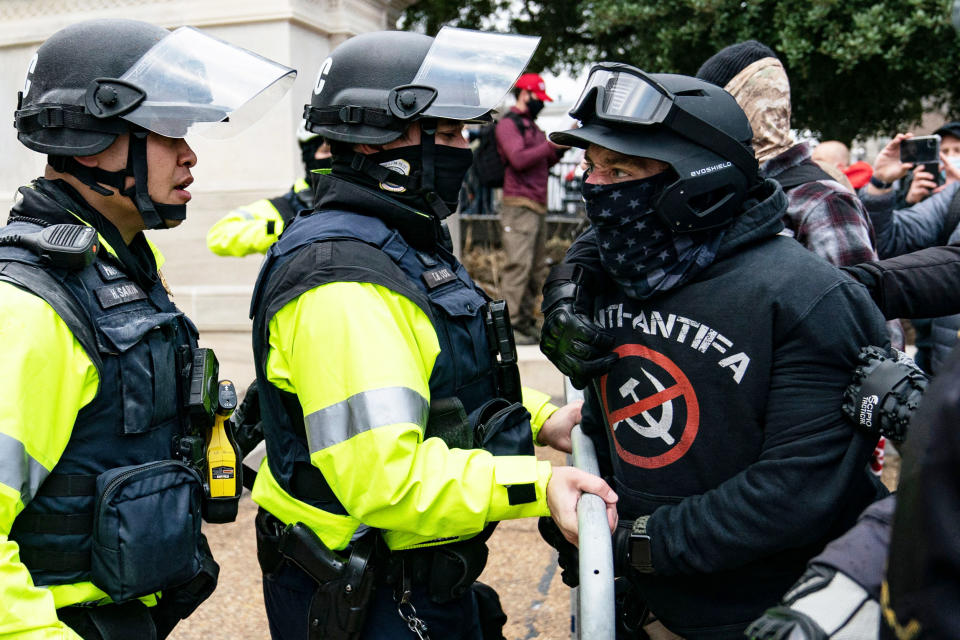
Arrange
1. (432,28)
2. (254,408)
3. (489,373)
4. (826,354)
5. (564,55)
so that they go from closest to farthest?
(826,354), (489,373), (254,408), (564,55), (432,28)

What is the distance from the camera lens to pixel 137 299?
190 cm

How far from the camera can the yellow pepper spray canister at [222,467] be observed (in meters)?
2.08

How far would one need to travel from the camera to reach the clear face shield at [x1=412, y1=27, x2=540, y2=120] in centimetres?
212

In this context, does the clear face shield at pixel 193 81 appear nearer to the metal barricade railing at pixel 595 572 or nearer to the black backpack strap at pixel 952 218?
the metal barricade railing at pixel 595 572

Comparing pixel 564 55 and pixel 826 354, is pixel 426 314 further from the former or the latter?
pixel 564 55

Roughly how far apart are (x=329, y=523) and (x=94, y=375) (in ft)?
2.11

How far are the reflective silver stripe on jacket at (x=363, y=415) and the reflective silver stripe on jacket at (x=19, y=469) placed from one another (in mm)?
542

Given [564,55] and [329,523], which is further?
[564,55]

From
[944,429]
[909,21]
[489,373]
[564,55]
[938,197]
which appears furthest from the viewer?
[564,55]

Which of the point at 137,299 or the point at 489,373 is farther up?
the point at 137,299

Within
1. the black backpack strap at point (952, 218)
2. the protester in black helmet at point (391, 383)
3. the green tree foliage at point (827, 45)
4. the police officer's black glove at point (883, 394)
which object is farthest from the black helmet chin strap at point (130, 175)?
the green tree foliage at point (827, 45)

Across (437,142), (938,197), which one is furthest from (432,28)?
(437,142)

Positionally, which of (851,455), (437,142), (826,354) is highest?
(437,142)

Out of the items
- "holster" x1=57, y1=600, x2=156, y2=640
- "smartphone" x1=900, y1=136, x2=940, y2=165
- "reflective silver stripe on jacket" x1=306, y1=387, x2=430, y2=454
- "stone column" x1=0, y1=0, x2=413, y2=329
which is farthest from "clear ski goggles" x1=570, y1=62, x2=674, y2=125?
"stone column" x1=0, y1=0, x2=413, y2=329
